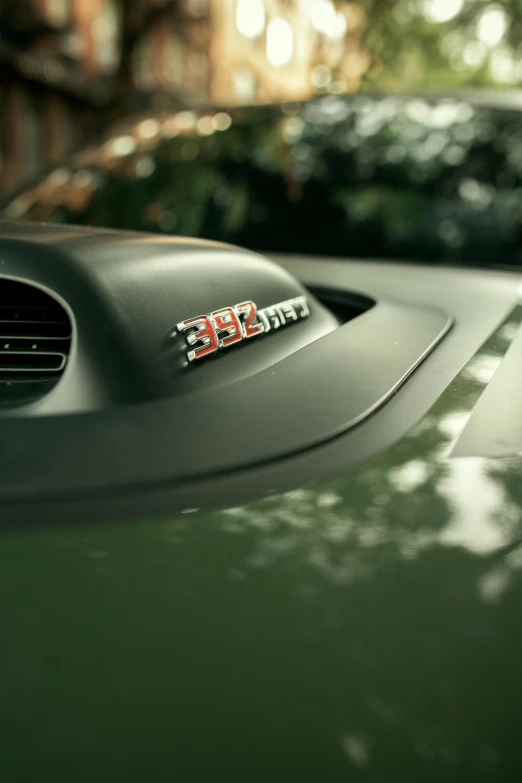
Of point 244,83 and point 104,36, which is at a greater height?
point 104,36

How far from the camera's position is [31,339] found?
3.61 feet

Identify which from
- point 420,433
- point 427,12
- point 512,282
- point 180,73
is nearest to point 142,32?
point 427,12

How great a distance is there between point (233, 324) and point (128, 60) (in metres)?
9.50

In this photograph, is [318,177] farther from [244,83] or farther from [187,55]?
[244,83]

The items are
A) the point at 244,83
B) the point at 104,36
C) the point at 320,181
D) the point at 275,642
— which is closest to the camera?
the point at 275,642

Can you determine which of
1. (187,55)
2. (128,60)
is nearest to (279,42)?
(187,55)

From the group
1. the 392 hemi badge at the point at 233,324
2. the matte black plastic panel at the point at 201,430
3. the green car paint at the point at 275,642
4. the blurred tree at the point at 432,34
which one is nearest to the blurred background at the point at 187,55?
the blurred tree at the point at 432,34

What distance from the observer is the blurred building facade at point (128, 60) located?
10078 millimetres

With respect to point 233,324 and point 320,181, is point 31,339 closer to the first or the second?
point 233,324

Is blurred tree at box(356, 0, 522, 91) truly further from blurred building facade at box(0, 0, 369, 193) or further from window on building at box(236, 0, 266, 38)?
window on building at box(236, 0, 266, 38)

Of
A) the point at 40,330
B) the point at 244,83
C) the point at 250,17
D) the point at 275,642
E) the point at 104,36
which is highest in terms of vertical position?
the point at 250,17

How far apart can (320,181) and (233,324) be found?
1580mm

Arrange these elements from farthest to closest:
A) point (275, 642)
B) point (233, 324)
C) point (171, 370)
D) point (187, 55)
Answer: point (187, 55) < point (233, 324) < point (171, 370) < point (275, 642)

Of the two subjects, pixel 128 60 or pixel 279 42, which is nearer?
pixel 128 60
